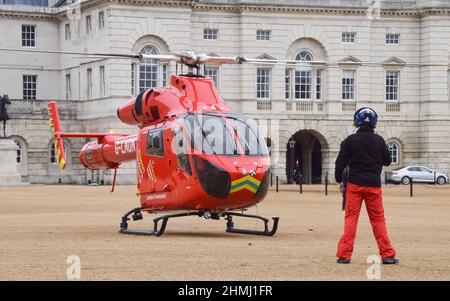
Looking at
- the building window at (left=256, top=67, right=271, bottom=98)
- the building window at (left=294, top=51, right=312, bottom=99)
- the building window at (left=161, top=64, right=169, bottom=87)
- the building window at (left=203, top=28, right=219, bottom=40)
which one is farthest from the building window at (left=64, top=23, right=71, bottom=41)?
the building window at (left=294, top=51, right=312, bottom=99)

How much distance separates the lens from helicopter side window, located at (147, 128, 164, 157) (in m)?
28.4

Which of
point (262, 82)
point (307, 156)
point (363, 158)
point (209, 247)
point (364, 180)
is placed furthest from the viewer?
point (307, 156)

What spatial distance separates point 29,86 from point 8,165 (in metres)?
14.0

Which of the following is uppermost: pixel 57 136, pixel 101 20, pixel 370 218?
pixel 101 20

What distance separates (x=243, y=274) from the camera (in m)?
18.8

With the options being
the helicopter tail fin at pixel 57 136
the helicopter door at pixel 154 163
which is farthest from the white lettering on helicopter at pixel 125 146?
the helicopter tail fin at pixel 57 136

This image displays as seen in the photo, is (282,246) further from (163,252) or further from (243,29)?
(243,29)

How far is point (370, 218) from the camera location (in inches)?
800

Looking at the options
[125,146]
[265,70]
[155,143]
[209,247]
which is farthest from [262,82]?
[209,247]

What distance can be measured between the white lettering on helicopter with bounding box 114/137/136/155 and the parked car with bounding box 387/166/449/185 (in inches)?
1833

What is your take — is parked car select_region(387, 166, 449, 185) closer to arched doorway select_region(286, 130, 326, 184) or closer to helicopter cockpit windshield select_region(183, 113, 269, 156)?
arched doorway select_region(286, 130, 326, 184)

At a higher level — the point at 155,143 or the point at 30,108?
the point at 30,108

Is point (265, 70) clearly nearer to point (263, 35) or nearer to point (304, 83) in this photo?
point (263, 35)

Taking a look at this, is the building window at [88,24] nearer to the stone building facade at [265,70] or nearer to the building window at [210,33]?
the stone building facade at [265,70]
